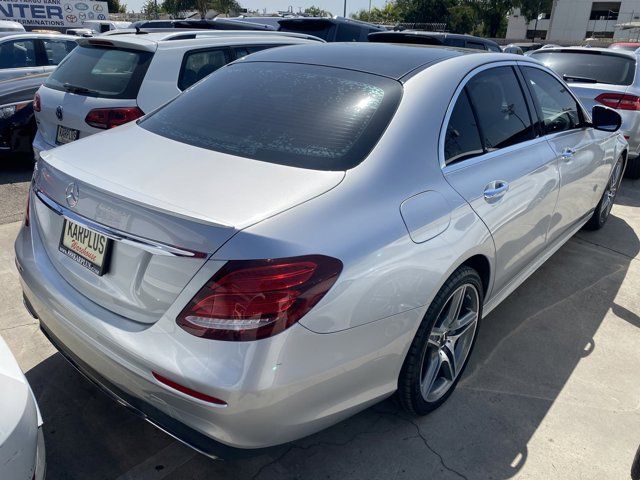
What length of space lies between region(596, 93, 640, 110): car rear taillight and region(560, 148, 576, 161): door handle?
132 inches

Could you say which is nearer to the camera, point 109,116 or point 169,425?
point 169,425

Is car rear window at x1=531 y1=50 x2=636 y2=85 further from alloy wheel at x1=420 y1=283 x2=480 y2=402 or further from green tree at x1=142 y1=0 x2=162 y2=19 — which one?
green tree at x1=142 y1=0 x2=162 y2=19

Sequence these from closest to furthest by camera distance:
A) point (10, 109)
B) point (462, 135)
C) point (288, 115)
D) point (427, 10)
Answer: point (288, 115) < point (462, 135) < point (10, 109) < point (427, 10)

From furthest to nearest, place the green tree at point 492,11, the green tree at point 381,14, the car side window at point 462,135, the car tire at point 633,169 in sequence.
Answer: the green tree at point 381,14
the green tree at point 492,11
the car tire at point 633,169
the car side window at point 462,135

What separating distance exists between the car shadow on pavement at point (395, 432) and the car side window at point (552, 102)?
1.37 metres

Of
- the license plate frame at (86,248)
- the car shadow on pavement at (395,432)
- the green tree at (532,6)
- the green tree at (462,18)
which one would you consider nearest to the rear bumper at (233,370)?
the license plate frame at (86,248)

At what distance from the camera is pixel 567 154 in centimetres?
349

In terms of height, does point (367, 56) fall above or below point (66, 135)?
above

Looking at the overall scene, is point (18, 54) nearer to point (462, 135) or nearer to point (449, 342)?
point (462, 135)

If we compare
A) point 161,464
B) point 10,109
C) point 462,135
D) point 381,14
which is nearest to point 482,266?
point 462,135

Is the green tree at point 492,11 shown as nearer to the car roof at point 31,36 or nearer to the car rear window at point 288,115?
the car roof at point 31,36

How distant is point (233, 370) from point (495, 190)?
161 cm

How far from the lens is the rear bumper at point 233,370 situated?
1673mm

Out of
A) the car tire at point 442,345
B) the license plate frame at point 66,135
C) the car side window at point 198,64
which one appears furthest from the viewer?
the car side window at point 198,64
